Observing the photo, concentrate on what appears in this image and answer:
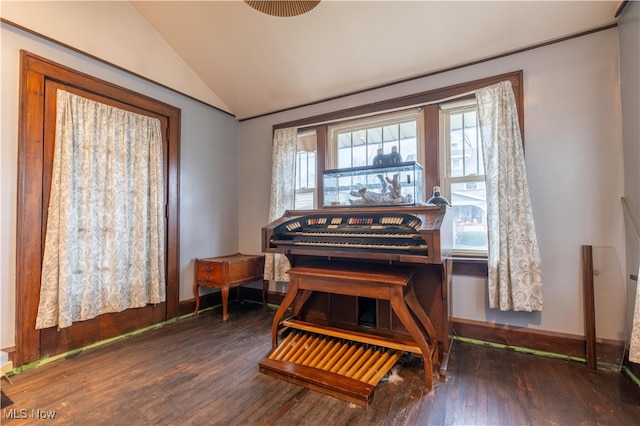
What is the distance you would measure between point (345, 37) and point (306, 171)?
1.53 metres

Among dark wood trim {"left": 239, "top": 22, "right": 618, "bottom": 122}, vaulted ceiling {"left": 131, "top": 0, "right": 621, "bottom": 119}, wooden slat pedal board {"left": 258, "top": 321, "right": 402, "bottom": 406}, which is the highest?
vaulted ceiling {"left": 131, "top": 0, "right": 621, "bottom": 119}

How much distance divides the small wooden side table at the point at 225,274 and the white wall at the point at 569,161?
95.3 inches

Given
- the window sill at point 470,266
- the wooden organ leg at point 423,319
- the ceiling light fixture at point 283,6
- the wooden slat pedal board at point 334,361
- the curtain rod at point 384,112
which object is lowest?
the wooden slat pedal board at point 334,361

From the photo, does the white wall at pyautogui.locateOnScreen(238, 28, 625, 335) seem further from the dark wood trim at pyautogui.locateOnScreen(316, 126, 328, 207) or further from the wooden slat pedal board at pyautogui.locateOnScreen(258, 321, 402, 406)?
the dark wood trim at pyautogui.locateOnScreen(316, 126, 328, 207)

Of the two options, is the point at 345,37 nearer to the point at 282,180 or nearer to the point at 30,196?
the point at 282,180

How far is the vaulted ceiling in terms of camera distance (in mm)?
2217

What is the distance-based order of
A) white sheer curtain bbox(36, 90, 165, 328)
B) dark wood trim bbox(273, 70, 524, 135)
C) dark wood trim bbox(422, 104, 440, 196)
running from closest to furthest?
white sheer curtain bbox(36, 90, 165, 328) → dark wood trim bbox(273, 70, 524, 135) → dark wood trim bbox(422, 104, 440, 196)

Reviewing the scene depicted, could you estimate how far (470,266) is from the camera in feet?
8.50

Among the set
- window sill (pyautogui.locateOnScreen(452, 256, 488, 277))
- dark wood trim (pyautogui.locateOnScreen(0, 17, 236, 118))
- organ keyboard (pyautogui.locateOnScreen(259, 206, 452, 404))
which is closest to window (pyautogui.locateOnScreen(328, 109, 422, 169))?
organ keyboard (pyautogui.locateOnScreen(259, 206, 452, 404))

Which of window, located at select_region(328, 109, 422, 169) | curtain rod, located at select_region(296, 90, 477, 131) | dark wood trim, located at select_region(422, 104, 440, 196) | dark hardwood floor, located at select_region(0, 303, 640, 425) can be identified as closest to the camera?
dark hardwood floor, located at select_region(0, 303, 640, 425)

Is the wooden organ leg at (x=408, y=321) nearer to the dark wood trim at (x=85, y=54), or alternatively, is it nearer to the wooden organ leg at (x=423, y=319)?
the wooden organ leg at (x=423, y=319)

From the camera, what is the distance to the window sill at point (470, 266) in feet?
8.31

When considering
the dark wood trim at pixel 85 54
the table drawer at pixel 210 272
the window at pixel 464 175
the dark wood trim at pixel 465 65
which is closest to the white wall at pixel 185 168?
the dark wood trim at pixel 85 54

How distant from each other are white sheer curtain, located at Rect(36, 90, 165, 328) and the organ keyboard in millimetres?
1413
